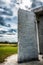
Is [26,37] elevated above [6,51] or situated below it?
above

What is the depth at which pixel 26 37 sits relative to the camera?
6375 mm

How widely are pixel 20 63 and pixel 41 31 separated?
3071mm

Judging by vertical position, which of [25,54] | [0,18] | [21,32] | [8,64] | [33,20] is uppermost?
[0,18]

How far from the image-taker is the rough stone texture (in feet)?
20.2

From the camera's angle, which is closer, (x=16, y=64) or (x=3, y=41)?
(x=16, y=64)

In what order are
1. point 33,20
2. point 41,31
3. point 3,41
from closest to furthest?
point 33,20 → point 41,31 → point 3,41

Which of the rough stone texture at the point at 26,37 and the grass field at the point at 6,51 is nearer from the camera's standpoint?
the rough stone texture at the point at 26,37

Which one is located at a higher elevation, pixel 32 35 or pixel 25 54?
pixel 32 35

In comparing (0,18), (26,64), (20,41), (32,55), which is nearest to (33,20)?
(20,41)

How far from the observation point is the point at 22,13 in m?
6.26

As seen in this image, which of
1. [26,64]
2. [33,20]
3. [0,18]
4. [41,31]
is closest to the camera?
[26,64]

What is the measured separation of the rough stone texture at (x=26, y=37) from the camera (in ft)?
20.2

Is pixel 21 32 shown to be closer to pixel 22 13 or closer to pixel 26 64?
pixel 22 13

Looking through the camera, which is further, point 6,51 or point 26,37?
point 6,51
